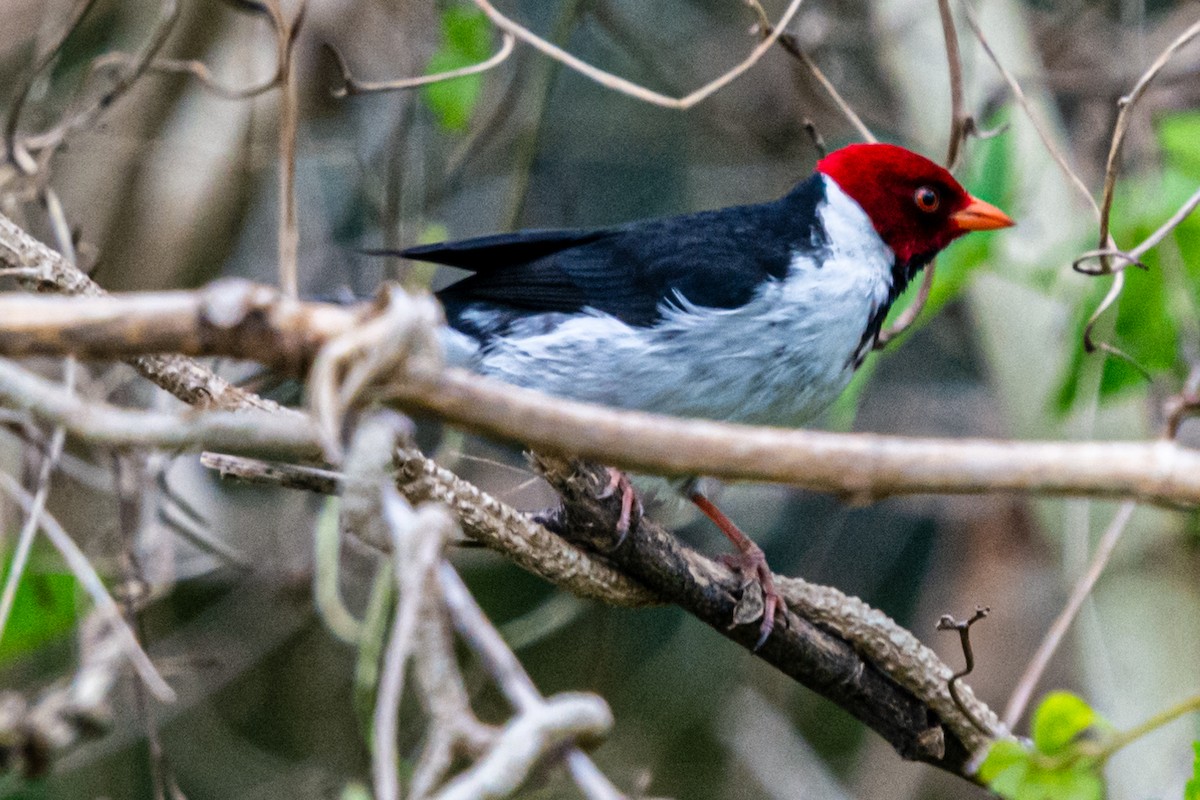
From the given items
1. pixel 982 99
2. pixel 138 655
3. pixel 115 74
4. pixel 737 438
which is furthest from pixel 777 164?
pixel 737 438

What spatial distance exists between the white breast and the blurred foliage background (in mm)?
528

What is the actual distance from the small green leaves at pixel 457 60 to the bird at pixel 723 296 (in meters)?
0.74

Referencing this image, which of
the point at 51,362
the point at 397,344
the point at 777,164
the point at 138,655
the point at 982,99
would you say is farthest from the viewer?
the point at 777,164

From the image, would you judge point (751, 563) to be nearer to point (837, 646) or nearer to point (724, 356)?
point (837, 646)

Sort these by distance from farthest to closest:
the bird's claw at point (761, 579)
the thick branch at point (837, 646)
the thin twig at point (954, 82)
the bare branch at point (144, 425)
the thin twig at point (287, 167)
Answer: the thin twig at point (954, 82), the bird's claw at point (761, 579), the thick branch at point (837, 646), the thin twig at point (287, 167), the bare branch at point (144, 425)

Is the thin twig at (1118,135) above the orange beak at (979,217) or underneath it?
above

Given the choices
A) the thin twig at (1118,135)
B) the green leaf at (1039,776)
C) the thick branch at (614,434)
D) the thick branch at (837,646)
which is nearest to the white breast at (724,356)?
the thick branch at (837,646)

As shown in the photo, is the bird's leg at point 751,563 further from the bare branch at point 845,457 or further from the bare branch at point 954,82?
the bare branch at point 845,457

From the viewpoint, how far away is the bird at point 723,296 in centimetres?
313

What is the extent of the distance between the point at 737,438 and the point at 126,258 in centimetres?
380

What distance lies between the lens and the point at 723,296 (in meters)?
3.19

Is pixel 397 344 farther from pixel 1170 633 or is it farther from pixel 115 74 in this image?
pixel 1170 633

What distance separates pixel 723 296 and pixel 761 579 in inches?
29.8

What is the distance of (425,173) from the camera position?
17.1ft
